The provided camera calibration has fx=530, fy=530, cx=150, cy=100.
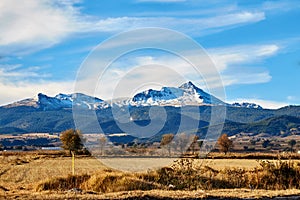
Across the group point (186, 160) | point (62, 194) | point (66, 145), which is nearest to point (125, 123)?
point (186, 160)

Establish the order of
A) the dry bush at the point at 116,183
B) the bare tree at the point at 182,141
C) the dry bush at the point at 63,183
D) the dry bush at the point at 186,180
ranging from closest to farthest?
the dry bush at the point at 116,183 < the dry bush at the point at 186,180 < the dry bush at the point at 63,183 < the bare tree at the point at 182,141

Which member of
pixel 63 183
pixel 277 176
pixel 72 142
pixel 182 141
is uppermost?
pixel 72 142

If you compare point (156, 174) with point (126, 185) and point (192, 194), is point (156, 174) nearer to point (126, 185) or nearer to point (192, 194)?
point (126, 185)

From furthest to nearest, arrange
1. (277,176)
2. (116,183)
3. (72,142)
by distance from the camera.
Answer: (72,142), (277,176), (116,183)

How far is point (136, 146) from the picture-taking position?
81.1m

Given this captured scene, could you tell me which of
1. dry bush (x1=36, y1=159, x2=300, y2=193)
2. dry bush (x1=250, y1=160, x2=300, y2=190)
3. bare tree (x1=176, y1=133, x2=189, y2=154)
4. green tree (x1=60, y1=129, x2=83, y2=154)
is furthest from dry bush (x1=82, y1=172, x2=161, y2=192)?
green tree (x1=60, y1=129, x2=83, y2=154)

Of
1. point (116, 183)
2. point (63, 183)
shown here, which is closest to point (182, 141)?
point (63, 183)

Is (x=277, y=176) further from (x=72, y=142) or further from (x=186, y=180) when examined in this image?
(x=72, y=142)

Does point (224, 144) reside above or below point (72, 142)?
below

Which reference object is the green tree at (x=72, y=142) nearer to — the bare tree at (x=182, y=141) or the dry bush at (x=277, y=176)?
the bare tree at (x=182, y=141)

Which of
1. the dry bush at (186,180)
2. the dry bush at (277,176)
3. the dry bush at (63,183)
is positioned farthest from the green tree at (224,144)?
the dry bush at (63,183)

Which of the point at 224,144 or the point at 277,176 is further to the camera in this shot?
the point at 224,144

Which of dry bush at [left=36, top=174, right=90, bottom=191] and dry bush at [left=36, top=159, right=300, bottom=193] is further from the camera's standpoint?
dry bush at [left=36, top=174, right=90, bottom=191]

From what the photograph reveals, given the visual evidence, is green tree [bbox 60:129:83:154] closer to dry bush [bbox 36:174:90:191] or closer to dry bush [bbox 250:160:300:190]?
dry bush [bbox 36:174:90:191]
